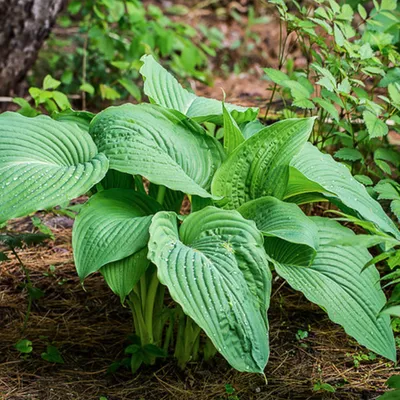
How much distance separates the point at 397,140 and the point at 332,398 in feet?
5.52

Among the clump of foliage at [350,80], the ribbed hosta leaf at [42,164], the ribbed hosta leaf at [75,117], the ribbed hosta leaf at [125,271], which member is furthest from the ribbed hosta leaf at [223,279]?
the clump of foliage at [350,80]

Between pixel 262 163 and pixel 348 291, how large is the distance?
48cm

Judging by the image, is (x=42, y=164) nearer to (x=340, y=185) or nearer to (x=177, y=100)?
(x=177, y=100)

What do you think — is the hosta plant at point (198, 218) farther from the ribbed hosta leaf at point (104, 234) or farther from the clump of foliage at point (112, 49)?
the clump of foliage at point (112, 49)

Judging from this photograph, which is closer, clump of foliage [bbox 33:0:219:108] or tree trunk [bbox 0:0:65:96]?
tree trunk [bbox 0:0:65:96]

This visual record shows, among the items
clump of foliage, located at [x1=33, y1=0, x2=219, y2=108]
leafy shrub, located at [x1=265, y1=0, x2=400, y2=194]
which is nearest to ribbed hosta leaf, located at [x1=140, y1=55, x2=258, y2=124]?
leafy shrub, located at [x1=265, y1=0, x2=400, y2=194]

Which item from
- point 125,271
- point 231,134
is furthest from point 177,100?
point 125,271

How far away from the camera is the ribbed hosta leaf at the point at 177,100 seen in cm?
213

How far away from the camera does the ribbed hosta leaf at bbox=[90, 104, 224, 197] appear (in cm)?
180

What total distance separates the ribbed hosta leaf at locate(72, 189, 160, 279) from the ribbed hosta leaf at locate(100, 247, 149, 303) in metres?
0.04

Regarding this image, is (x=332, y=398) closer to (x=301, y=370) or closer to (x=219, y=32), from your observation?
(x=301, y=370)

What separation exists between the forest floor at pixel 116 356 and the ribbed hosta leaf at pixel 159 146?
25.7 inches

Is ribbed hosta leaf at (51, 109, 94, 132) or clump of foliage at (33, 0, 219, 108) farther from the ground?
ribbed hosta leaf at (51, 109, 94, 132)

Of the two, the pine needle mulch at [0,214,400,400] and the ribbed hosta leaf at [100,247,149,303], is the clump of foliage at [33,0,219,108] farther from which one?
the ribbed hosta leaf at [100,247,149,303]
